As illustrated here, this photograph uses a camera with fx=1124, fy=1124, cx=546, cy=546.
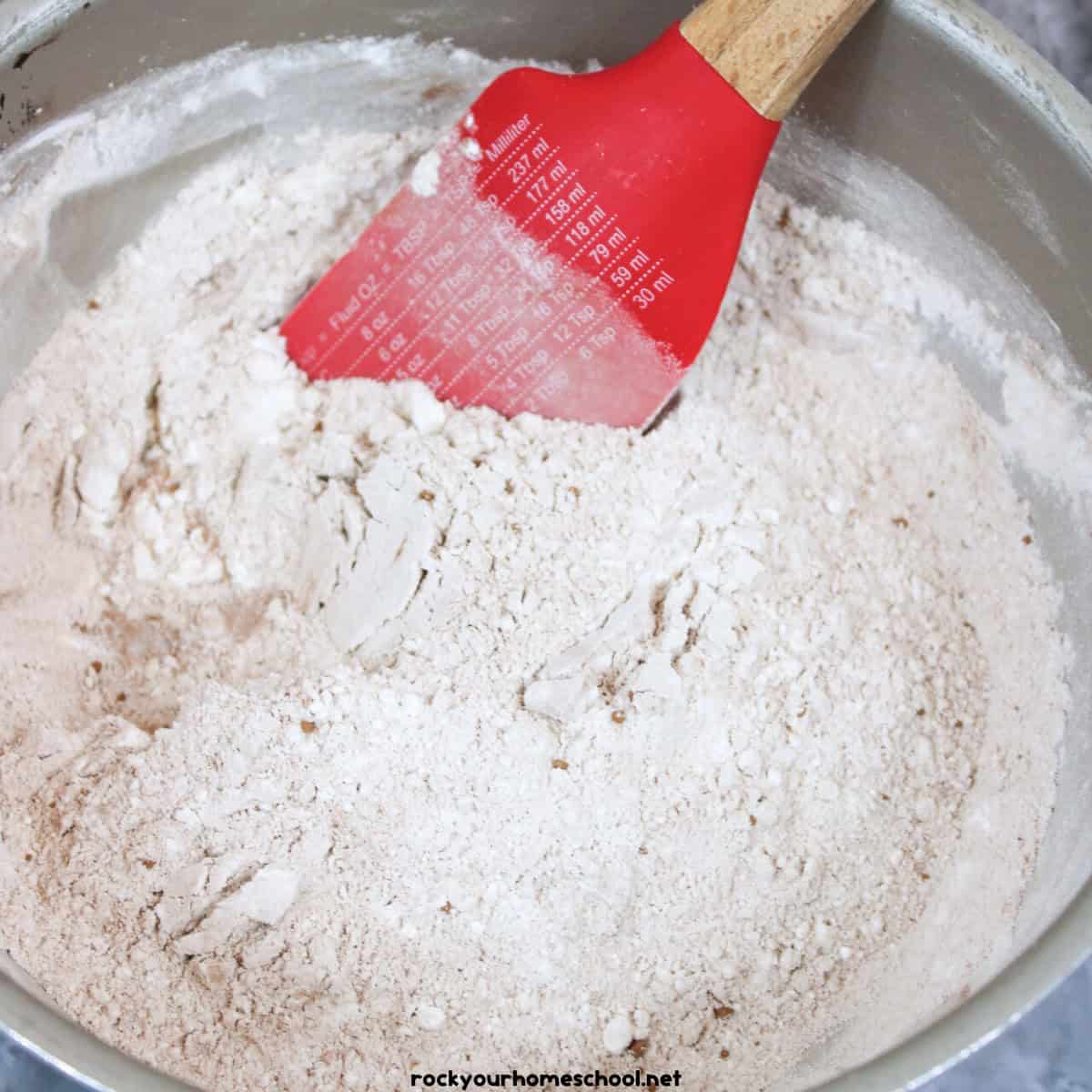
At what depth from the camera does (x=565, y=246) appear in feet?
3.27

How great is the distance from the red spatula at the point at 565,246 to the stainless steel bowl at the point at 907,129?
10 cm

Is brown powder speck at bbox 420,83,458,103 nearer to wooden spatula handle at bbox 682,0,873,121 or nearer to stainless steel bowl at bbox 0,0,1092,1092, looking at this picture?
stainless steel bowl at bbox 0,0,1092,1092

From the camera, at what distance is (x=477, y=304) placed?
3.37ft

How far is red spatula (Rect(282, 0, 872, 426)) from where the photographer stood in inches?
36.8

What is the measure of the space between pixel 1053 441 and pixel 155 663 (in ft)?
2.61

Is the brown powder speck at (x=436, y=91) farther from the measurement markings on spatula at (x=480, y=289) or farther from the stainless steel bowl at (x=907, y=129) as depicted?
the measurement markings on spatula at (x=480, y=289)

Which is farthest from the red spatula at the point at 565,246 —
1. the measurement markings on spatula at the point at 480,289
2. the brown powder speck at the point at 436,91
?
the brown powder speck at the point at 436,91

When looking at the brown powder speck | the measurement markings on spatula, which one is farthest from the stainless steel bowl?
the measurement markings on spatula

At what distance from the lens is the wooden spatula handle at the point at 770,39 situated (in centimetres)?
86

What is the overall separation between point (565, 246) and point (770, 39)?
0.24 metres

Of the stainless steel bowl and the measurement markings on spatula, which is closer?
the stainless steel bowl

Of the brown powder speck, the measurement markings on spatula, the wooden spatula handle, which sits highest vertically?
the wooden spatula handle

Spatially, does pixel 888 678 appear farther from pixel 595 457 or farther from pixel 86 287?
pixel 86 287

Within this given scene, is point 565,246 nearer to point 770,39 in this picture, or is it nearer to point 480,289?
point 480,289
